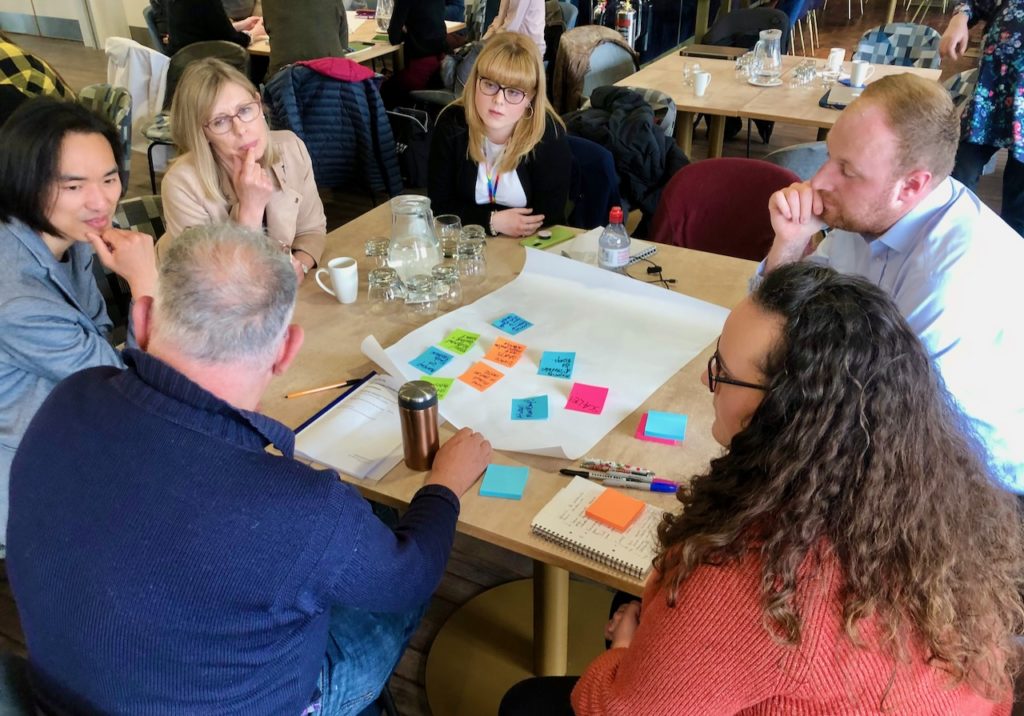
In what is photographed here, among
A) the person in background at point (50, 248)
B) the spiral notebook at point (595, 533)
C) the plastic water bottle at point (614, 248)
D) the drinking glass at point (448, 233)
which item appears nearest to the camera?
the spiral notebook at point (595, 533)

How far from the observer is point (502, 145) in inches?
106

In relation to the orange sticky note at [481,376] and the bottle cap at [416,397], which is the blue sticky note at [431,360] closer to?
the orange sticky note at [481,376]

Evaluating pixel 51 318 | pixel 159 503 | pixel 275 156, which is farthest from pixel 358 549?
pixel 275 156

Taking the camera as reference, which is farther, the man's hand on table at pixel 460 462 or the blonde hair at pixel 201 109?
the blonde hair at pixel 201 109

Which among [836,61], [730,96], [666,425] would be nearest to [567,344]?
[666,425]

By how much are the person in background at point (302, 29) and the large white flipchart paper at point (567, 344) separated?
3.00m

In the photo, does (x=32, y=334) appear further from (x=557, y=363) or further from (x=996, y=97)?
(x=996, y=97)

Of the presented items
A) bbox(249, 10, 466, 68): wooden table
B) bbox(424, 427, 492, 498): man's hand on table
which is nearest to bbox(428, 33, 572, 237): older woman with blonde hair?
bbox(424, 427, 492, 498): man's hand on table

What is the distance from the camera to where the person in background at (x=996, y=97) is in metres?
3.08

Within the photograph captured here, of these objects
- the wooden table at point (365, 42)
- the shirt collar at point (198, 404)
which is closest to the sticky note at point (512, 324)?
the shirt collar at point (198, 404)

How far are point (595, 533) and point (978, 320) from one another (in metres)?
0.91

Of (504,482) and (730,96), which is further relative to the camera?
(730,96)

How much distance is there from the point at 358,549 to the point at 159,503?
27cm

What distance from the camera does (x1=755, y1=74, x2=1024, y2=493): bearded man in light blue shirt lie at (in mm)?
1571
